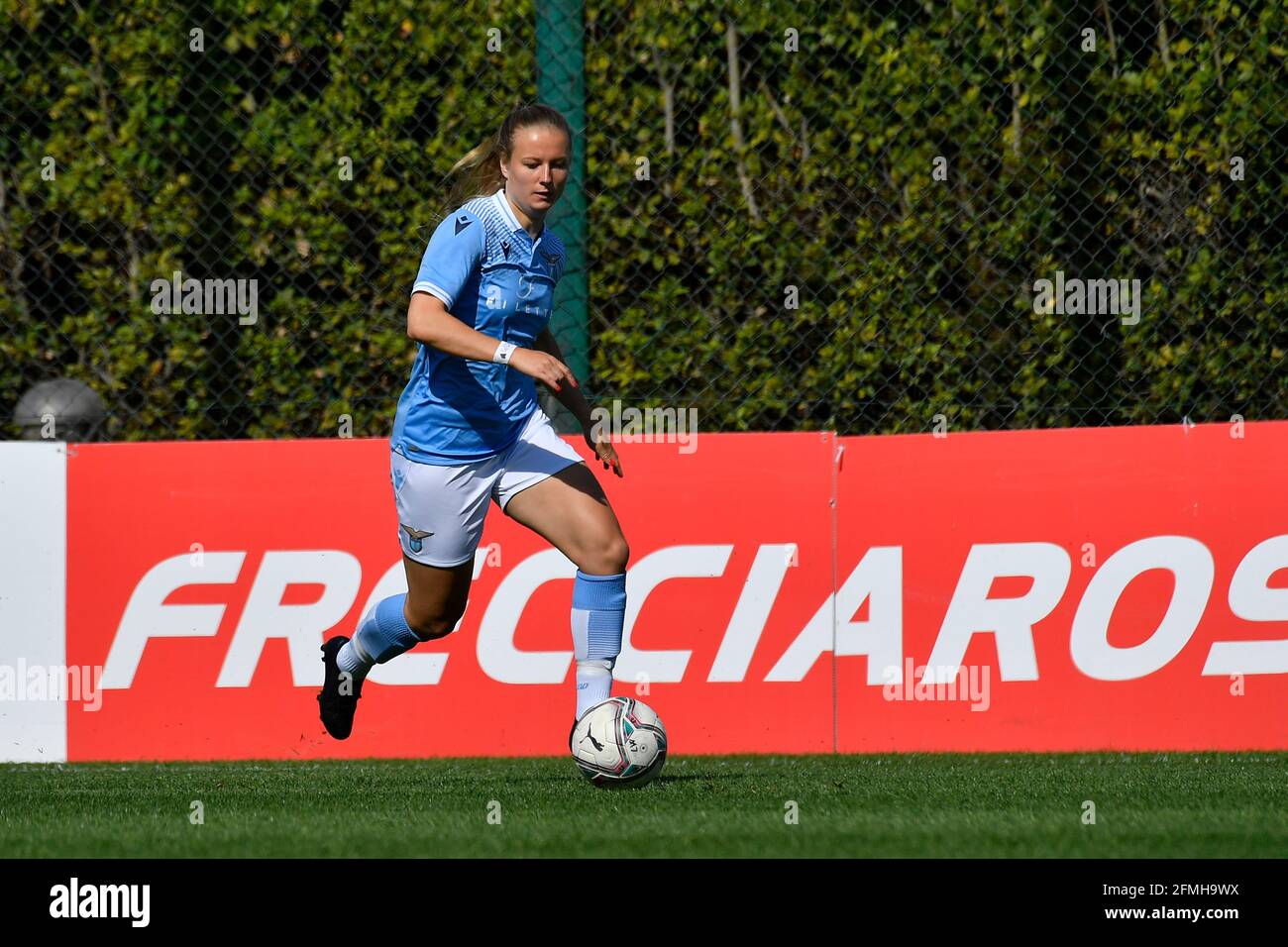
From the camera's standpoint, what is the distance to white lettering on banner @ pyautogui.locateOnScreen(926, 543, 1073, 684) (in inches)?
272

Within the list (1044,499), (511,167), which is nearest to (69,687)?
(511,167)

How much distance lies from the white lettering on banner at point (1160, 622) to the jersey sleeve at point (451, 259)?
2955 mm

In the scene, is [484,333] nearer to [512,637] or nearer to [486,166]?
[486,166]

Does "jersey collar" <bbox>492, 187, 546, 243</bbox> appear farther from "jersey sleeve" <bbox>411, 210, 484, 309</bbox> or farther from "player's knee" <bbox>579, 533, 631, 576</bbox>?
"player's knee" <bbox>579, 533, 631, 576</bbox>

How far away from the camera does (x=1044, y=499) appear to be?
6.97 meters

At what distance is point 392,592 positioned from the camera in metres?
7.05

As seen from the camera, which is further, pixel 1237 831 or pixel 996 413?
pixel 996 413

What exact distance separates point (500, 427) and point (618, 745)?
106 centimetres

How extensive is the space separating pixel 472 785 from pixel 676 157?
3.71m

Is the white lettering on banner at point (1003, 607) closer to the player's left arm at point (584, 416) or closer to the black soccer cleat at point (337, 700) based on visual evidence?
the player's left arm at point (584, 416)

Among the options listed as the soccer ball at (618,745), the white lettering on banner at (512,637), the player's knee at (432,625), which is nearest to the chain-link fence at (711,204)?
the white lettering on banner at (512,637)

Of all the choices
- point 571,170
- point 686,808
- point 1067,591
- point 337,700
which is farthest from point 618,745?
point 571,170
